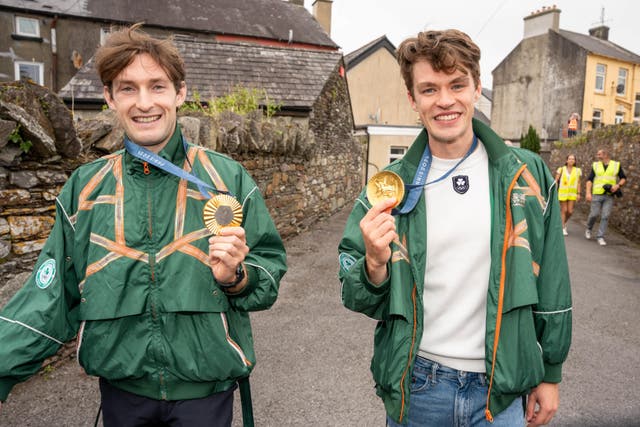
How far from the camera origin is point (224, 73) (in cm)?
1340

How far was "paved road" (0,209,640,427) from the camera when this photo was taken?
3730 mm

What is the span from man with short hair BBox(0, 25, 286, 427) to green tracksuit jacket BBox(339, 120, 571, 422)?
0.50m

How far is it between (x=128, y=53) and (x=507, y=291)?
5.57 ft

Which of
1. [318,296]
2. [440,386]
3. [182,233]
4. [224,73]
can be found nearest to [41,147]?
[182,233]

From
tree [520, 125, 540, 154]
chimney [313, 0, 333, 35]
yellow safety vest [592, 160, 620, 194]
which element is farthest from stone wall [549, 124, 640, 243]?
chimney [313, 0, 333, 35]

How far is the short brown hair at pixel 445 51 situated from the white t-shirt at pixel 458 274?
44 centimetres

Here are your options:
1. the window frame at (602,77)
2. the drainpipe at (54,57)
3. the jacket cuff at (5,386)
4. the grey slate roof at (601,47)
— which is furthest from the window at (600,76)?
the jacket cuff at (5,386)

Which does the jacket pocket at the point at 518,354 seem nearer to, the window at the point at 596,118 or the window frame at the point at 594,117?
the window frame at the point at 594,117

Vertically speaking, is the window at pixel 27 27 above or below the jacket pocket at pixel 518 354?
above

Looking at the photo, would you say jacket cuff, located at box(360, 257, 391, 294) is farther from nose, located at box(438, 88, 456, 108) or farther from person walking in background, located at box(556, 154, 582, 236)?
person walking in background, located at box(556, 154, 582, 236)

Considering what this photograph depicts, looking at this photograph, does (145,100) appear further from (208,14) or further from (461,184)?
(208,14)

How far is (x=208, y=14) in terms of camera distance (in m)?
26.3

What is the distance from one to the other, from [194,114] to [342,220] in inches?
282

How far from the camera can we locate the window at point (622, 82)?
30.9m
